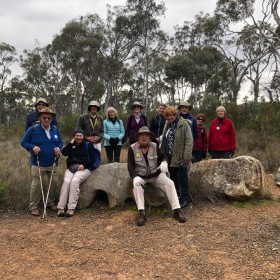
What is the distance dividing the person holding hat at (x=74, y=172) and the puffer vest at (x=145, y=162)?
2.77ft

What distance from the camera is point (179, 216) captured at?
432cm

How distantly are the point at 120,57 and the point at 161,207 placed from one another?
2297 cm

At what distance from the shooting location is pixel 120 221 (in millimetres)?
4395

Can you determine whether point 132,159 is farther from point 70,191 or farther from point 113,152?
point 113,152

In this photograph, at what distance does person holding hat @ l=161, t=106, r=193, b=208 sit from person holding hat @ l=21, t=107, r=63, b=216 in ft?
5.67

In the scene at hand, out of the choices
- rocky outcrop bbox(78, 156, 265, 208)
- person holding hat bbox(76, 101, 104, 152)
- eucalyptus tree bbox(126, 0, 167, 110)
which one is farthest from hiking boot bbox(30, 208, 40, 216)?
eucalyptus tree bbox(126, 0, 167, 110)

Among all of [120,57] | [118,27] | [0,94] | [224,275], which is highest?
[118,27]

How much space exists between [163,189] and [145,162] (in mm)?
469

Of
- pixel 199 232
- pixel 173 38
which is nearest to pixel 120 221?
pixel 199 232

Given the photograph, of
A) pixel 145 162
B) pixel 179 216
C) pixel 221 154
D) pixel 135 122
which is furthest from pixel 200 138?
pixel 179 216

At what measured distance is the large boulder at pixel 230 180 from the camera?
197 inches

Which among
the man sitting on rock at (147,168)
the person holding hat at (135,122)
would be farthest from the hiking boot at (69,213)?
the person holding hat at (135,122)

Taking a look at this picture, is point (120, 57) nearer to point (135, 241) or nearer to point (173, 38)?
point (173, 38)

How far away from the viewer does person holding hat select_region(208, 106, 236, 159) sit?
5680 millimetres
